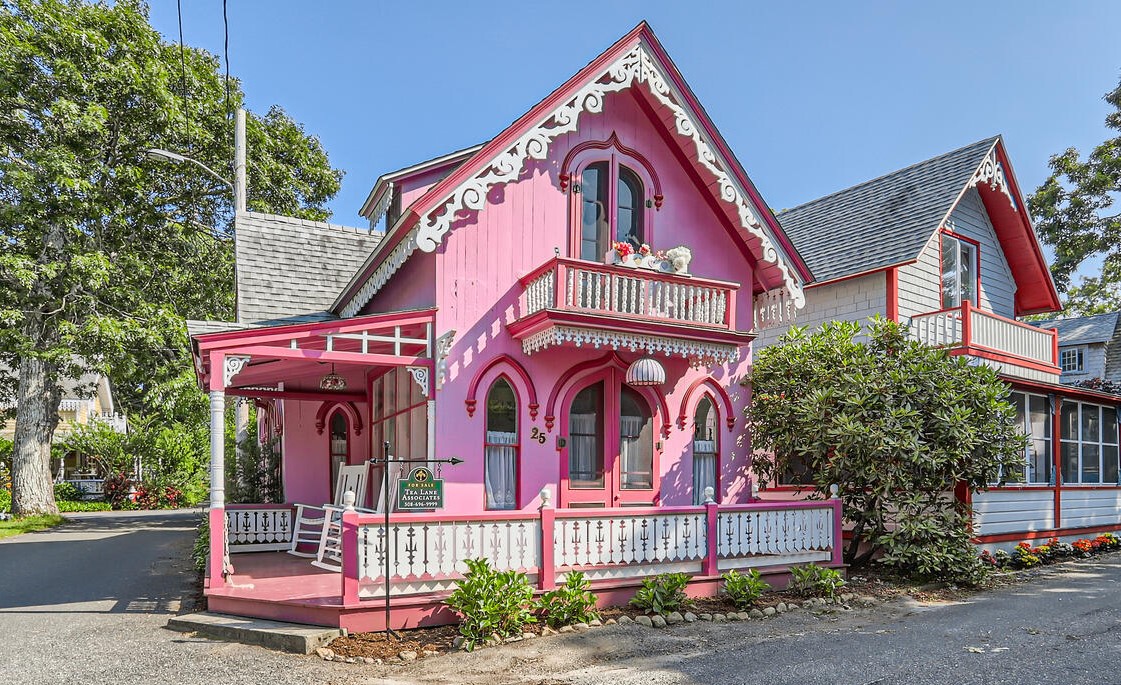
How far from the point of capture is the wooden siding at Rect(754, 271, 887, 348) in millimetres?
15359

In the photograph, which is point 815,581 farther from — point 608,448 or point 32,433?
point 32,433

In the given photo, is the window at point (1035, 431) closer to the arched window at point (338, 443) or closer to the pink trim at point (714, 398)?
the pink trim at point (714, 398)

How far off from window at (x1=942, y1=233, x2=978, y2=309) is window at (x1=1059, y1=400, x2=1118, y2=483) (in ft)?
10.1

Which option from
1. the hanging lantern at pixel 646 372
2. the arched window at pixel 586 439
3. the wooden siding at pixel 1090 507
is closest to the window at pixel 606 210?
the hanging lantern at pixel 646 372

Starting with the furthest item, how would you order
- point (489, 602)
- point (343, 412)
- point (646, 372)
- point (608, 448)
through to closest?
point (343, 412) → point (608, 448) → point (646, 372) → point (489, 602)

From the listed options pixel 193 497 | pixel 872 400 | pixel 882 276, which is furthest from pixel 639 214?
pixel 193 497

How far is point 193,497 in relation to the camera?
33.8 metres

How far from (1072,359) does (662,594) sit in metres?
30.0

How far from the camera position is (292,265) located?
623 inches

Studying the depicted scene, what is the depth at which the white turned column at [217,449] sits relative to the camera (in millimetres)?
9047

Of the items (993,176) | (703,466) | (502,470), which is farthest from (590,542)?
(993,176)

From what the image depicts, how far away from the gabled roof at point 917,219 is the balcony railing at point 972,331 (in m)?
1.36

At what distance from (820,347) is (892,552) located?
10.6ft

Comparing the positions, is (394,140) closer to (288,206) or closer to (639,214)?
(639,214)
